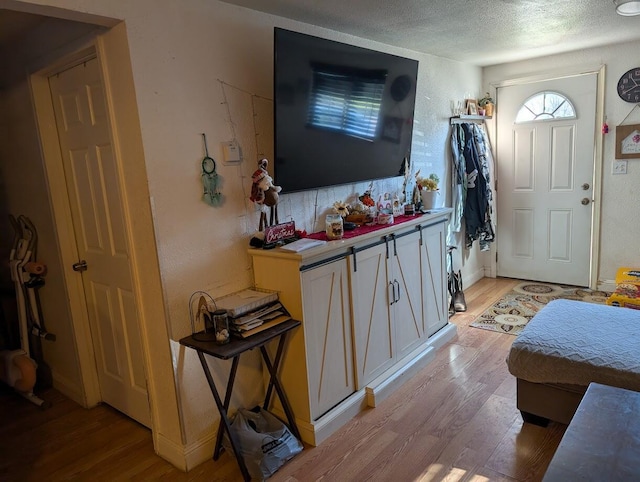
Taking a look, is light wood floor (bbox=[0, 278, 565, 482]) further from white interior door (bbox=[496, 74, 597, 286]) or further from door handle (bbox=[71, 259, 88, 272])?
white interior door (bbox=[496, 74, 597, 286])

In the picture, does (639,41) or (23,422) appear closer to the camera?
(23,422)

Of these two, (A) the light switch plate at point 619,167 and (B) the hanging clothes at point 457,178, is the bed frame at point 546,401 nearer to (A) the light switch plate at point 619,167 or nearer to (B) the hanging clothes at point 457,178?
(B) the hanging clothes at point 457,178

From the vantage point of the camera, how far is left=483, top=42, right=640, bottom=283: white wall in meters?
→ 3.98

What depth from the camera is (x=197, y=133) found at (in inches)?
83.2

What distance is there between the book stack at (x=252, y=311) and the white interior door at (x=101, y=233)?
0.60m

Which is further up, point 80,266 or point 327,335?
point 80,266

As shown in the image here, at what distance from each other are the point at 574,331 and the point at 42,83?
10.6 feet

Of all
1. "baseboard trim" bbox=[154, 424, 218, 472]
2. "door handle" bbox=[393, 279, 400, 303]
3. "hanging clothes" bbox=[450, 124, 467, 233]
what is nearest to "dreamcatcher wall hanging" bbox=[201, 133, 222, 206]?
"baseboard trim" bbox=[154, 424, 218, 472]

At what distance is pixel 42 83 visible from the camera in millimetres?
2564

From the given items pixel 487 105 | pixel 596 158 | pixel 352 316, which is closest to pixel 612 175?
pixel 596 158

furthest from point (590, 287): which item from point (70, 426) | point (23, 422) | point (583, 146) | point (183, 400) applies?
point (23, 422)

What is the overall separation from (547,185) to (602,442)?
378 cm

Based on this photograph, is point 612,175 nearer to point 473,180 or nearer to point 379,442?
point 473,180

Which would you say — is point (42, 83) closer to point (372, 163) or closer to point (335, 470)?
point (372, 163)
